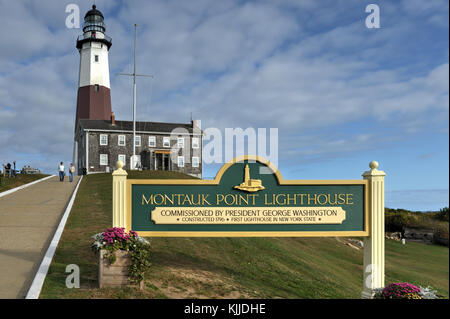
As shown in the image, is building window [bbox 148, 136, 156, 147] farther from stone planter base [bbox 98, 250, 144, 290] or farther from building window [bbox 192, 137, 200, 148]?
stone planter base [bbox 98, 250, 144, 290]

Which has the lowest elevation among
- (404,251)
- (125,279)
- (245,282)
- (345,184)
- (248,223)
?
(404,251)

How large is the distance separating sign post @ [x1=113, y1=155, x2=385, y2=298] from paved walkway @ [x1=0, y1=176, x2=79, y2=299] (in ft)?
8.62

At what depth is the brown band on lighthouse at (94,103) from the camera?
144ft

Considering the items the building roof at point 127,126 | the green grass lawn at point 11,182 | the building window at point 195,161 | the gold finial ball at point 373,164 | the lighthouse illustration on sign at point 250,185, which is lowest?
the green grass lawn at point 11,182

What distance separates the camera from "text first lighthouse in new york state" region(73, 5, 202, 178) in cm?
4069

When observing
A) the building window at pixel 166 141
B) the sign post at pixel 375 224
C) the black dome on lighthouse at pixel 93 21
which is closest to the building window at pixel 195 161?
the building window at pixel 166 141

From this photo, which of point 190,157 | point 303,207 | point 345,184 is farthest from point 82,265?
point 190,157

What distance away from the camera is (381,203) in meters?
7.91

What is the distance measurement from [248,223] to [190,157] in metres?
36.4

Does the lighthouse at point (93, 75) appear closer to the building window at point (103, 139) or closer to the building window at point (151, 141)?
the building window at point (103, 139)

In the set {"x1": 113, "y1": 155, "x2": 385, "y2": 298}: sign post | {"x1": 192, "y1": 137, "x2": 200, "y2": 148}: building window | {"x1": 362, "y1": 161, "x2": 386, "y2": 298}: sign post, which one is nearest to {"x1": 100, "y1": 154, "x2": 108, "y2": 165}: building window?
{"x1": 192, "y1": 137, "x2": 200, "y2": 148}: building window

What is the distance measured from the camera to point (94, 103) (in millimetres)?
44094

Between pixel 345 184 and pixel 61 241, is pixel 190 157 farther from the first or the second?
pixel 345 184
